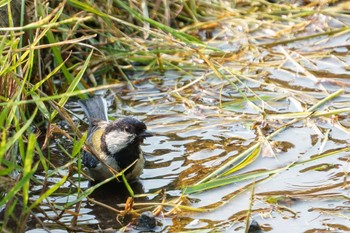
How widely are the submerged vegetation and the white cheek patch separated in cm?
29

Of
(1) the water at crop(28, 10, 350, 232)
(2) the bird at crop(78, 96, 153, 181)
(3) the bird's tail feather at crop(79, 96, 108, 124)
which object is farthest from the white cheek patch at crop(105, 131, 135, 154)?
(3) the bird's tail feather at crop(79, 96, 108, 124)

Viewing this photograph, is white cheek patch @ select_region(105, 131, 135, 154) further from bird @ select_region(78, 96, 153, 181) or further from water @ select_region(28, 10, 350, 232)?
water @ select_region(28, 10, 350, 232)

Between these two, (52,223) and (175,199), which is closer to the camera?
(52,223)

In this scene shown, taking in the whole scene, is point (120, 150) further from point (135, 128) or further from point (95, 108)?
point (95, 108)

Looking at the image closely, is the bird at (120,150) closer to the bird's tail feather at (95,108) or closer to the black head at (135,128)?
the black head at (135,128)

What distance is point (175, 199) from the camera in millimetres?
5367

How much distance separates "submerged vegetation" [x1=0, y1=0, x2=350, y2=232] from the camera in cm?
489

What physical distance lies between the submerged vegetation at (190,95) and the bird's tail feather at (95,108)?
21cm

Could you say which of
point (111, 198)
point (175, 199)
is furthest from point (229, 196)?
point (111, 198)

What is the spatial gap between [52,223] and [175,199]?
818 mm

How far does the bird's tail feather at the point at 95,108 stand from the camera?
659cm

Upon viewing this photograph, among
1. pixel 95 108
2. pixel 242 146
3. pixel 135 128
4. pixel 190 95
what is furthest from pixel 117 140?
pixel 190 95

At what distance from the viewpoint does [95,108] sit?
262 inches

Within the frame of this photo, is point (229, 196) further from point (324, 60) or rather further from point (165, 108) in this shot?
point (324, 60)
